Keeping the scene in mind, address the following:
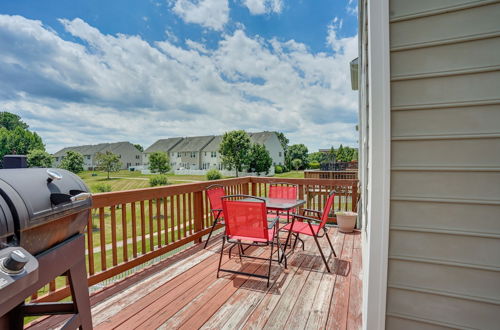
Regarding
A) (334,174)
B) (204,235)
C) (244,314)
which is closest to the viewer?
(244,314)

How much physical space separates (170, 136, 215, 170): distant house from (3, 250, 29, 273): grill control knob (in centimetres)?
3317

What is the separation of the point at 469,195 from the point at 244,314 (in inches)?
70.7

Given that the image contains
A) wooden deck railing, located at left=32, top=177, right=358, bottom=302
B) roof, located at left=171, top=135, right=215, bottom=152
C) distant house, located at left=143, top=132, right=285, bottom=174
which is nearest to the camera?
wooden deck railing, located at left=32, top=177, right=358, bottom=302

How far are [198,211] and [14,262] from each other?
3204 millimetres

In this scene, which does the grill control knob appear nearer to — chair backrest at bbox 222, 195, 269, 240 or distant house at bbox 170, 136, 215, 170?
chair backrest at bbox 222, 195, 269, 240

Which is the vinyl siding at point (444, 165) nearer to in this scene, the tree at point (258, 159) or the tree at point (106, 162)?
the tree at point (106, 162)

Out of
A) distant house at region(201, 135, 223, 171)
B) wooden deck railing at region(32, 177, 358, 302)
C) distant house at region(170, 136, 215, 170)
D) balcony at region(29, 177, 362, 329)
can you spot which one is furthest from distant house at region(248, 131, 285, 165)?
balcony at region(29, 177, 362, 329)

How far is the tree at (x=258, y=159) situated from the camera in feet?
92.4

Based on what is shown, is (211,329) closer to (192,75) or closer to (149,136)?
(192,75)

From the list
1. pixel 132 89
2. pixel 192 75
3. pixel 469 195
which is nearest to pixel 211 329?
pixel 469 195

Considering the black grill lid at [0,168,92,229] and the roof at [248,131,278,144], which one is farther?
the roof at [248,131,278,144]

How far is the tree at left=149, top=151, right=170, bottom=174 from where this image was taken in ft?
105

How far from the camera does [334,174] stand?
827 centimetres

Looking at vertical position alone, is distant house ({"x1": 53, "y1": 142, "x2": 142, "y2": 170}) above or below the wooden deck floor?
above
